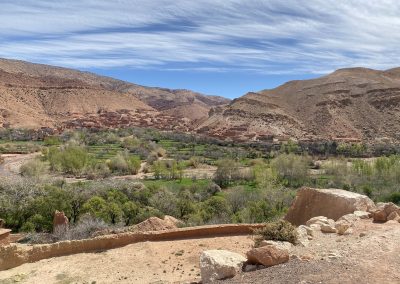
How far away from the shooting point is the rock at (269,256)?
11180 mm

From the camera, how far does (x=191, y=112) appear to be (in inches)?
7013

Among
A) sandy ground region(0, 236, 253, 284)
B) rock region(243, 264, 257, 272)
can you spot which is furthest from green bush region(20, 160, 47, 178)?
rock region(243, 264, 257, 272)

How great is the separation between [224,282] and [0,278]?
26.2 feet

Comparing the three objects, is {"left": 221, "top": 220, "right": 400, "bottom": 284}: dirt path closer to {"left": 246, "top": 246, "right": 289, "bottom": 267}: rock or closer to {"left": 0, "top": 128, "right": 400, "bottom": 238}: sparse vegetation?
{"left": 246, "top": 246, "right": 289, "bottom": 267}: rock

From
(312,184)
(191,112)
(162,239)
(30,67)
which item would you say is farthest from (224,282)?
(30,67)

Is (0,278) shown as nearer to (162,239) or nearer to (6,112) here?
(162,239)

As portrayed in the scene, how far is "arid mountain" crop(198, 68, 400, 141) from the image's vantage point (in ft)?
359

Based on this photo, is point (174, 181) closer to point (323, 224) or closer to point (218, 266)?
point (323, 224)

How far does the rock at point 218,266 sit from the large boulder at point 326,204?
6.01 meters

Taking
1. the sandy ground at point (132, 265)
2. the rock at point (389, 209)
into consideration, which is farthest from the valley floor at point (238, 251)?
the rock at point (389, 209)

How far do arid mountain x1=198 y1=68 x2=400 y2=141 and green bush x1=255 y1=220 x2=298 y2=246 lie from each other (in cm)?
9365

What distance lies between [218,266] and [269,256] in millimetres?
1154

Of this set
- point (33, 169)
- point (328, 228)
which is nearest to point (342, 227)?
point (328, 228)

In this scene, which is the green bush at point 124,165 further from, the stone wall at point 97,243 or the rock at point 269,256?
the rock at point 269,256
